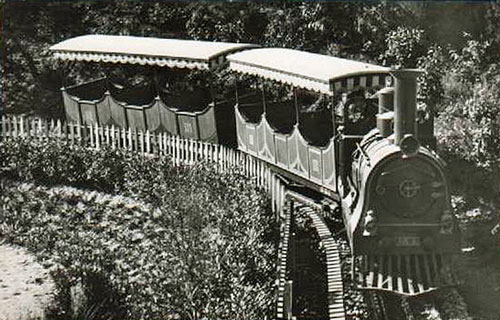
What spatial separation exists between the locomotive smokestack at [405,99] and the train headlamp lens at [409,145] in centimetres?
16

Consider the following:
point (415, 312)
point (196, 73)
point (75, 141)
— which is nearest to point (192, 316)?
point (415, 312)

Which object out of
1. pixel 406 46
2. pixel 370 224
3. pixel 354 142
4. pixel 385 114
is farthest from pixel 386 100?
pixel 406 46

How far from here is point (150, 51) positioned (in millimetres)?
19359

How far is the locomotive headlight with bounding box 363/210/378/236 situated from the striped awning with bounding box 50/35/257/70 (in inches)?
321

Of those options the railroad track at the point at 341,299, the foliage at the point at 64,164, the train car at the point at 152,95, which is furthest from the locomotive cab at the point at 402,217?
the foliage at the point at 64,164

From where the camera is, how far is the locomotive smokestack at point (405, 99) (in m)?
10.7

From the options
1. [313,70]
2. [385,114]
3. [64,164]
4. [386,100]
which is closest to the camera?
[385,114]

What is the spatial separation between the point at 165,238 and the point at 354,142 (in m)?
4.44

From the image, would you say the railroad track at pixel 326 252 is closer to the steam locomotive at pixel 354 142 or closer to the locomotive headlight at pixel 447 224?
the steam locomotive at pixel 354 142

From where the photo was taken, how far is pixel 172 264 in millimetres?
12406

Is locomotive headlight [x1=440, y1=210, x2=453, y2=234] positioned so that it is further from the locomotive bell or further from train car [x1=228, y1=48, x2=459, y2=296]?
the locomotive bell

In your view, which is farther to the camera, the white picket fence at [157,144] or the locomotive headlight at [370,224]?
the white picket fence at [157,144]

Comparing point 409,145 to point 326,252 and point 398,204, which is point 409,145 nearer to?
point 398,204

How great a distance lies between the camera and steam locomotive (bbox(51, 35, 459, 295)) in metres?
11.0
